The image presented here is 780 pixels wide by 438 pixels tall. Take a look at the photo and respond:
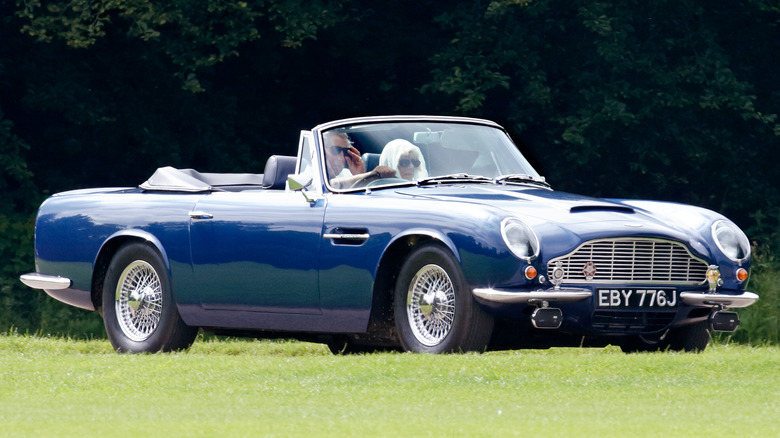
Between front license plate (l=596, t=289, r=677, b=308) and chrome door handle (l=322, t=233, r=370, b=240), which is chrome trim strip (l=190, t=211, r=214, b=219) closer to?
chrome door handle (l=322, t=233, r=370, b=240)

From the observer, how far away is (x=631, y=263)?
32.7 feet

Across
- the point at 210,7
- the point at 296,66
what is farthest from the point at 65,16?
the point at 296,66

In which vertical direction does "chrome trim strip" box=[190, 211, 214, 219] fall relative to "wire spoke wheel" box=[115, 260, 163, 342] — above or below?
above

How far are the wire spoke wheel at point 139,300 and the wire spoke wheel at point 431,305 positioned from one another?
2.48 m

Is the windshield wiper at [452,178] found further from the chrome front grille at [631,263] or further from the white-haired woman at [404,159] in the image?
the chrome front grille at [631,263]

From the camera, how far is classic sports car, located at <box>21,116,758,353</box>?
9.75 meters

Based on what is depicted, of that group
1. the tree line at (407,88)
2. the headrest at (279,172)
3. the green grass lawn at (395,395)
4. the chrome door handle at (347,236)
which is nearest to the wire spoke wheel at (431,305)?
the green grass lawn at (395,395)

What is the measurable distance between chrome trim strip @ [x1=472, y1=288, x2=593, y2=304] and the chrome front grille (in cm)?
13

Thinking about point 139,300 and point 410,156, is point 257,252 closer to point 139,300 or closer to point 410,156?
point 410,156

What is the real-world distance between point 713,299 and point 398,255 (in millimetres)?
2057

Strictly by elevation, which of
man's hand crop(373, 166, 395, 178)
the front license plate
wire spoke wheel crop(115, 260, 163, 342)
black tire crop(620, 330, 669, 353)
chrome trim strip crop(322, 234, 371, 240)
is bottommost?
black tire crop(620, 330, 669, 353)

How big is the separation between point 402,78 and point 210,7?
5042mm

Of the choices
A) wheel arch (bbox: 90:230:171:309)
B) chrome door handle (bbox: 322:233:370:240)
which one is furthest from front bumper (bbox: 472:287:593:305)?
wheel arch (bbox: 90:230:171:309)

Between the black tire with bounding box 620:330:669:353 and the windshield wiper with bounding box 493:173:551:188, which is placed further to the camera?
the windshield wiper with bounding box 493:173:551:188
